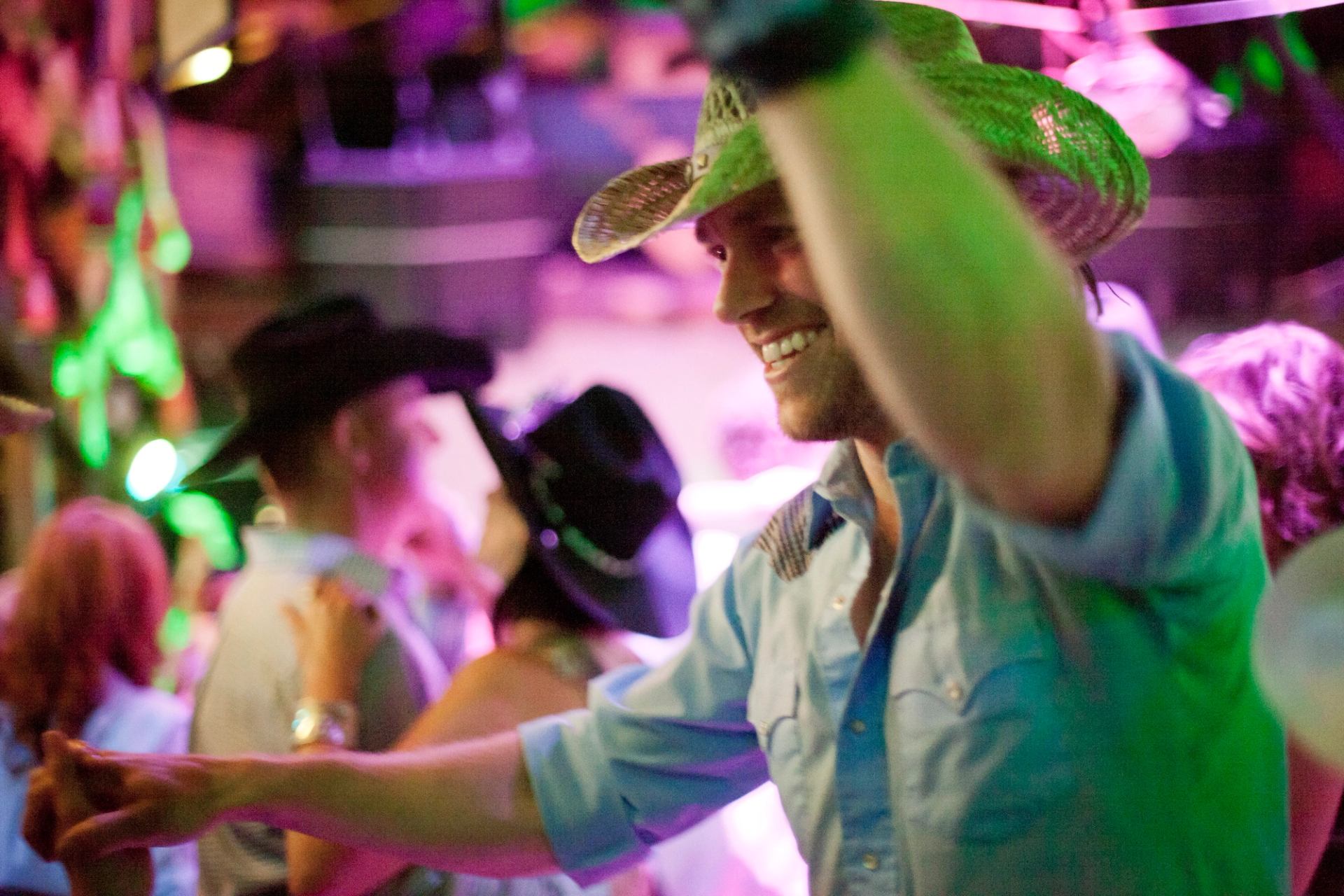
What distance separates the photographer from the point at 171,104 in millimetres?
6773

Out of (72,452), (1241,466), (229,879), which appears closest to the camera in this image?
(1241,466)

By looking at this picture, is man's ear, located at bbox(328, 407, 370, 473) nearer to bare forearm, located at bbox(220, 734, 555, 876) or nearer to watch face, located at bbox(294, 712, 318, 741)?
watch face, located at bbox(294, 712, 318, 741)

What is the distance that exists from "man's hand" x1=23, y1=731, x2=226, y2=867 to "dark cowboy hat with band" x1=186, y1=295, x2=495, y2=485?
1.45 m

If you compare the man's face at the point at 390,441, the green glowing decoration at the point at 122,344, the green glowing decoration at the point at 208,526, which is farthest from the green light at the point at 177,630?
the man's face at the point at 390,441

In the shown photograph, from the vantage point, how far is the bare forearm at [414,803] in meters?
1.36

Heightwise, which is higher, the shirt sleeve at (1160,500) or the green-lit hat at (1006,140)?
the green-lit hat at (1006,140)

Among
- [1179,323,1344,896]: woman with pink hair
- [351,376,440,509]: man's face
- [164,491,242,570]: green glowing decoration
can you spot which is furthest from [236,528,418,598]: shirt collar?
[164,491,242,570]: green glowing decoration

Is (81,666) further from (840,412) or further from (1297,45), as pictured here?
(1297,45)

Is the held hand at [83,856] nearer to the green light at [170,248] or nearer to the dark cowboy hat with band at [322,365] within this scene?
the dark cowboy hat with band at [322,365]

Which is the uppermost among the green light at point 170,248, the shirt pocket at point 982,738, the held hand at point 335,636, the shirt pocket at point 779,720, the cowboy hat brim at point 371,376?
the green light at point 170,248

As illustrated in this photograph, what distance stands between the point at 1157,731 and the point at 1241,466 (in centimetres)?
26

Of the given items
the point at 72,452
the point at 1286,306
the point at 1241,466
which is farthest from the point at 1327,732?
the point at 72,452

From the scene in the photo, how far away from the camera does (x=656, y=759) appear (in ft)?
4.78

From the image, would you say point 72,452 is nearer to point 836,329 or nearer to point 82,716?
point 82,716
